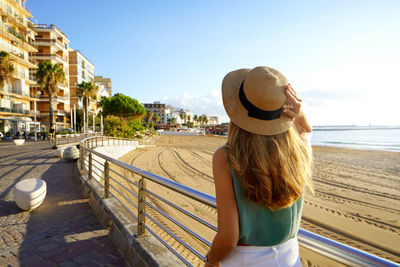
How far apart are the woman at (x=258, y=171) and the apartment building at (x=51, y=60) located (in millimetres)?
49485

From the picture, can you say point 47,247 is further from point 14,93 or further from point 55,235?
point 14,93

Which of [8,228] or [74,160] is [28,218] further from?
[74,160]

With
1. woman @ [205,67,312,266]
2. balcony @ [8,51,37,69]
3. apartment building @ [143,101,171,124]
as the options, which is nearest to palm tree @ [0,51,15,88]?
balcony @ [8,51,37,69]

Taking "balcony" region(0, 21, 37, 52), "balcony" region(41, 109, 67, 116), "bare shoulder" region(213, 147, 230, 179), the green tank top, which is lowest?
the green tank top

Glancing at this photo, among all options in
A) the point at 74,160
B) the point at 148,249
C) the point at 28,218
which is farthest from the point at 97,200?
the point at 74,160

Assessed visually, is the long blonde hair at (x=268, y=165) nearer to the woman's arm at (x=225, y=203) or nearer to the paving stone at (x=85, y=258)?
the woman's arm at (x=225, y=203)

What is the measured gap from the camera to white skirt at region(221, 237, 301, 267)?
3.78ft

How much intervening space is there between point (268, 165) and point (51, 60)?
2165 inches

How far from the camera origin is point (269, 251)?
1.15 m

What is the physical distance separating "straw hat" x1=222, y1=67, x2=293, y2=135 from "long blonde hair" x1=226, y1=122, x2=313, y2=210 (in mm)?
50

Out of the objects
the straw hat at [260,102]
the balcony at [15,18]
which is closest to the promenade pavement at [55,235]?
the straw hat at [260,102]

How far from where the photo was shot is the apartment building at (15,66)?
33.3 m

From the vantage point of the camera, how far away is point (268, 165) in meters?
1.10

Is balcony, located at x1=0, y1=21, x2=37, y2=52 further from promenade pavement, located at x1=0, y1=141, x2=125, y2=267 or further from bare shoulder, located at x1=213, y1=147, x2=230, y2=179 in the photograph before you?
bare shoulder, located at x1=213, y1=147, x2=230, y2=179
